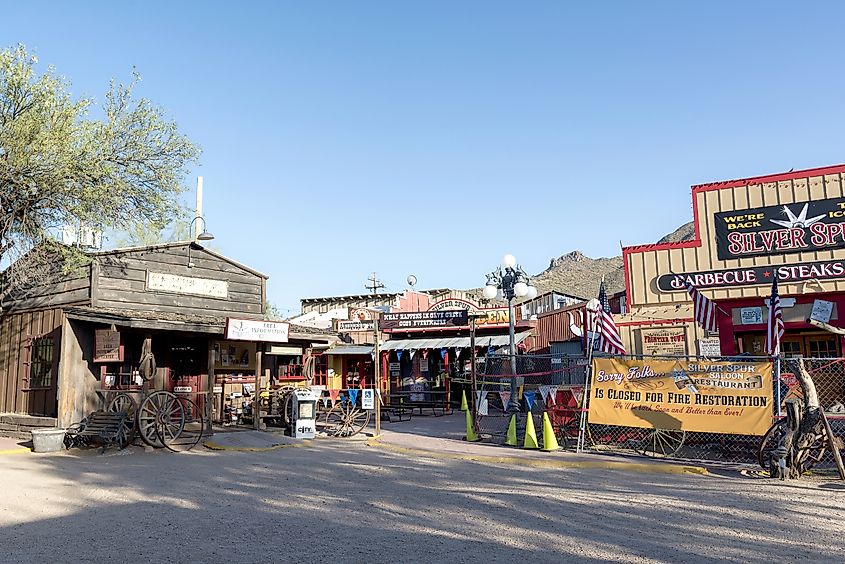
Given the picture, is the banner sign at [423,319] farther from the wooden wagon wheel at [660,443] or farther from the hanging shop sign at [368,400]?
the wooden wagon wheel at [660,443]

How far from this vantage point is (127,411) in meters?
14.6

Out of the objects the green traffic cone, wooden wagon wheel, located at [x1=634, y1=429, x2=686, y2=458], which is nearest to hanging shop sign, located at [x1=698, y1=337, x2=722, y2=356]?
wooden wagon wheel, located at [x1=634, y1=429, x2=686, y2=458]

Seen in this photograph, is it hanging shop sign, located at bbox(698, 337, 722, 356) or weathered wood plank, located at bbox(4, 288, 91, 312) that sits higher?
weathered wood plank, located at bbox(4, 288, 91, 312)

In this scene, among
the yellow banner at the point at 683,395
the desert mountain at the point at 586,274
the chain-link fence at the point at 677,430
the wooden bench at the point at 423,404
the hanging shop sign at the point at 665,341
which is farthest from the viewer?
the desert mountain at the point at 586,274

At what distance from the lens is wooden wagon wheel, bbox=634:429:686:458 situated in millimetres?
13171

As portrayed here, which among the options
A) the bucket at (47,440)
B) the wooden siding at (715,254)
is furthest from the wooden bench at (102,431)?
the wooden siding at (715,254)

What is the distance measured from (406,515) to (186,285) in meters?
12.5

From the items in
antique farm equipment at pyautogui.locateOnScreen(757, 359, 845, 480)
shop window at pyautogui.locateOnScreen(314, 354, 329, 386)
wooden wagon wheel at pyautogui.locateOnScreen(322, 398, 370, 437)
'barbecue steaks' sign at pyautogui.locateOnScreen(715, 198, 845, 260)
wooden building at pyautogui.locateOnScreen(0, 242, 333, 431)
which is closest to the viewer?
antique farm equipment at pyautogui.locateOnScreen(757, 359, 845, 480)

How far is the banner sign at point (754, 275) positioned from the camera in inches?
680

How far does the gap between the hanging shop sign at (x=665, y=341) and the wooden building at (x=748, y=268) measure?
0.09ft

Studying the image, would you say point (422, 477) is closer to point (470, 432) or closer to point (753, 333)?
point (470, 432)

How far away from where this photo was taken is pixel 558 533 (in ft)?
22.9

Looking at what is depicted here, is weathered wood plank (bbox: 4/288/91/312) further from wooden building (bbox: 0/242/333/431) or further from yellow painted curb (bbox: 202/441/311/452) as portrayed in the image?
yellow painted curb (bbox: 202/441/311/452)

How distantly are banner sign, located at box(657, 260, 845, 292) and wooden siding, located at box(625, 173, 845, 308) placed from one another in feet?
0.39
